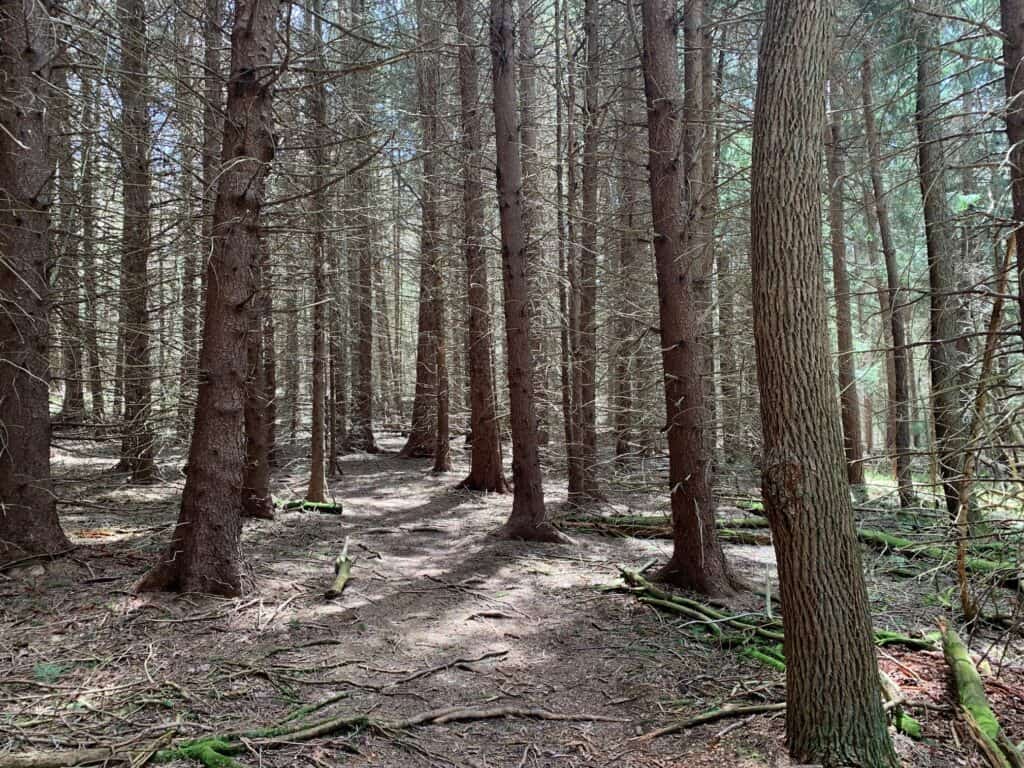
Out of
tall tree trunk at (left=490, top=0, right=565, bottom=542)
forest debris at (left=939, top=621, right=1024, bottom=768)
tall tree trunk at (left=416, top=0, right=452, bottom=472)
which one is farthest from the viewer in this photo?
tall tree trunk at (left=416, top=0, right=452, bottom=472)

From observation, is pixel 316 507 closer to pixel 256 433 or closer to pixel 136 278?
pixel 256 433

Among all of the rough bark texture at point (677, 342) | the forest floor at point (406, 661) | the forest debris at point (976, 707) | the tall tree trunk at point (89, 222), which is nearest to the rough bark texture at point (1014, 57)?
the rough bark texture at point (677, 342)

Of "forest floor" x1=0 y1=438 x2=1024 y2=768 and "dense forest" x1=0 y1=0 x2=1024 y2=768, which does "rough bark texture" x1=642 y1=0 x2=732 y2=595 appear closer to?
"dense forest" x1=0 y1=0 x2=1024 y2=768

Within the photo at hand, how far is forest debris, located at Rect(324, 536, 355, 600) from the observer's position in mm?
6034

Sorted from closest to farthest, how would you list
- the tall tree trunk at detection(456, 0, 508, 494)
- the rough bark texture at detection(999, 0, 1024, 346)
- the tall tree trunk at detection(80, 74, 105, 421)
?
the rough bark texture at detection(999, 0, 1024, 346) < the tall tree trunk at detection(80, 74, 105, 421) < the tall tree trunk at detection(456, 0, 508, 494)

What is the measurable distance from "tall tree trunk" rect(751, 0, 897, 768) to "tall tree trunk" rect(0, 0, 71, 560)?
18.3ft

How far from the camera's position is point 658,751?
378cm

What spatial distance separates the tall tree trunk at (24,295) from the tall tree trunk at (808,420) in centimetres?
558

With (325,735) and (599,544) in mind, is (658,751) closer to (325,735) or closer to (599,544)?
(325,735)

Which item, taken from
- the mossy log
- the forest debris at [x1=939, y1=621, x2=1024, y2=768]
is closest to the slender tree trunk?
the mossy log

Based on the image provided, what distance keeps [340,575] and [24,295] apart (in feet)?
11.8

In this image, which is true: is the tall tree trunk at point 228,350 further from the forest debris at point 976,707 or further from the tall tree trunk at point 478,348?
the tall tree trunk at point 478,348

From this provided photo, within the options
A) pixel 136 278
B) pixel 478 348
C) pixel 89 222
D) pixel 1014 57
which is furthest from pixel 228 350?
pixel 478 348

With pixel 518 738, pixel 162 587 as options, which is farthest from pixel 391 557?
pixel 518 738
